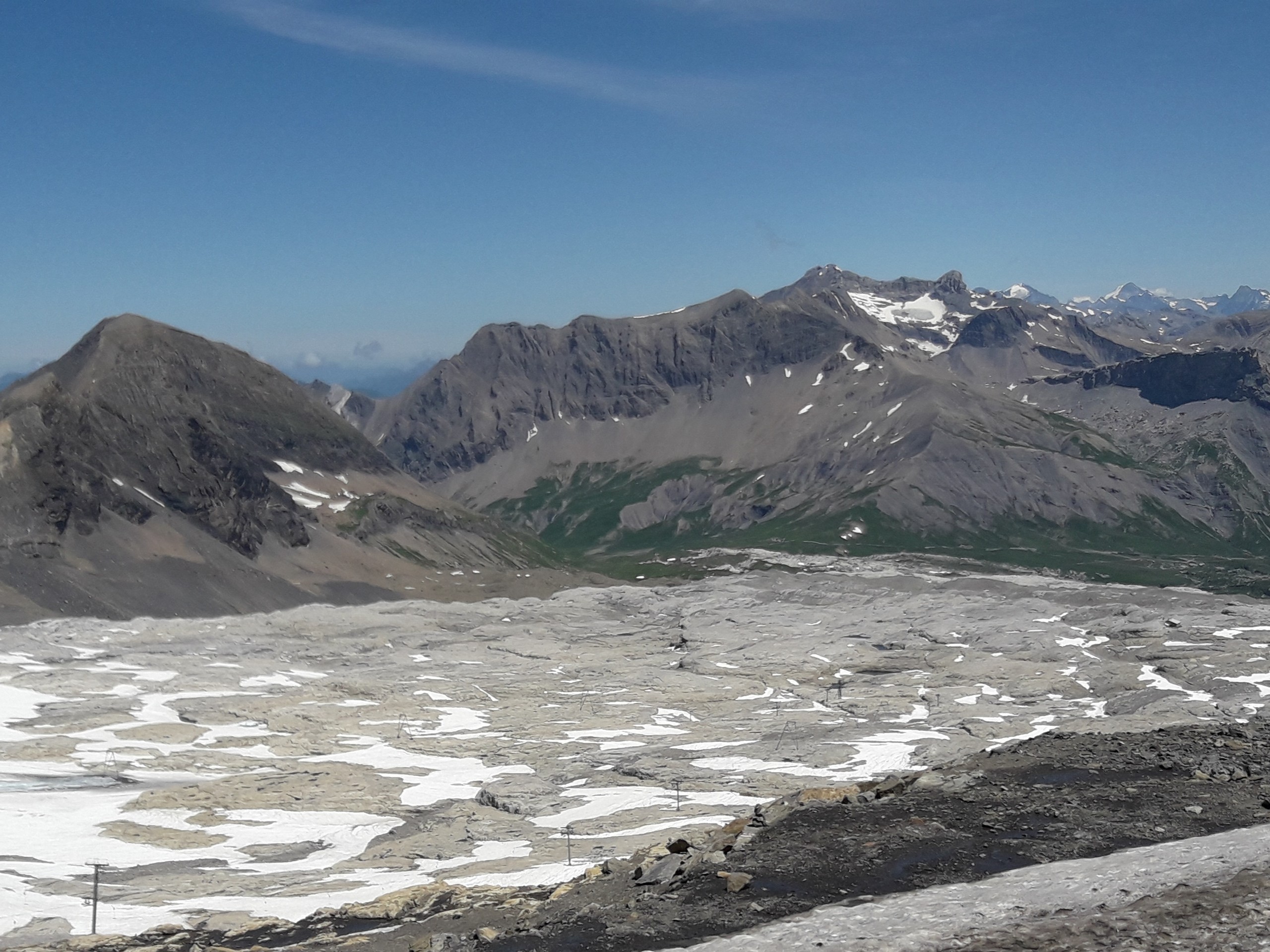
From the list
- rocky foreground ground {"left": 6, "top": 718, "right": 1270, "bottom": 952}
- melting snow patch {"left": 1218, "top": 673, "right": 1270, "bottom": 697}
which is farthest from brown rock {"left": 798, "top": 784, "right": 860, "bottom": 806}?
melting snow patch {"left": 1218, "top": 673, "right": 1270, "bottom": 697}

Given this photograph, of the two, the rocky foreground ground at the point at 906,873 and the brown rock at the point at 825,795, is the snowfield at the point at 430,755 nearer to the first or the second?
the rocky foreground ground at the point at 906,873

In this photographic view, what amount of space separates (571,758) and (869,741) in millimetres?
33515

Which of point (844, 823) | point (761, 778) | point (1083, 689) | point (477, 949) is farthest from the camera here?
point (1083, 689)

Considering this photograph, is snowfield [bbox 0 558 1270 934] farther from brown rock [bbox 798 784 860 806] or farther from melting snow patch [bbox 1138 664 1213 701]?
brown rock [bbox 798 784 860 806]

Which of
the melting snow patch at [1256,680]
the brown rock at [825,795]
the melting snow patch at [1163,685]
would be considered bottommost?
the melting snow patch at [1163,685]

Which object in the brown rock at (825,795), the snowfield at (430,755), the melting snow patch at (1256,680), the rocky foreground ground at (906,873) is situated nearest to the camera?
the rocky foreground ground at (906,873)

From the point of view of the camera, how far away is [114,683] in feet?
589

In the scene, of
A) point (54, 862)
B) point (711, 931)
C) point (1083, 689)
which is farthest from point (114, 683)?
point (711, 931)

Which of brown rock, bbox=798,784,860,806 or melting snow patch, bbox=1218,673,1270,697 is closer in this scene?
brown rock, bbox=798,784,860,806

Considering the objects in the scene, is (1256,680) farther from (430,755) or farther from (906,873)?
(906,873)

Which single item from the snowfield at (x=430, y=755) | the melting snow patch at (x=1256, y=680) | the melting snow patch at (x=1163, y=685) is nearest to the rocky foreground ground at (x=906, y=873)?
the snowfield at (x=430, y=755)

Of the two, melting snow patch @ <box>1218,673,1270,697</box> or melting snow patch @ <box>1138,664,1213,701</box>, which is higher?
melting snow patch @ <box>1218,673,1270,697</box>

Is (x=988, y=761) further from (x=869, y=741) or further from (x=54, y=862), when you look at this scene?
(x=869, y=741)

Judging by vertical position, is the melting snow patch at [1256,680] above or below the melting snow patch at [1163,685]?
above
